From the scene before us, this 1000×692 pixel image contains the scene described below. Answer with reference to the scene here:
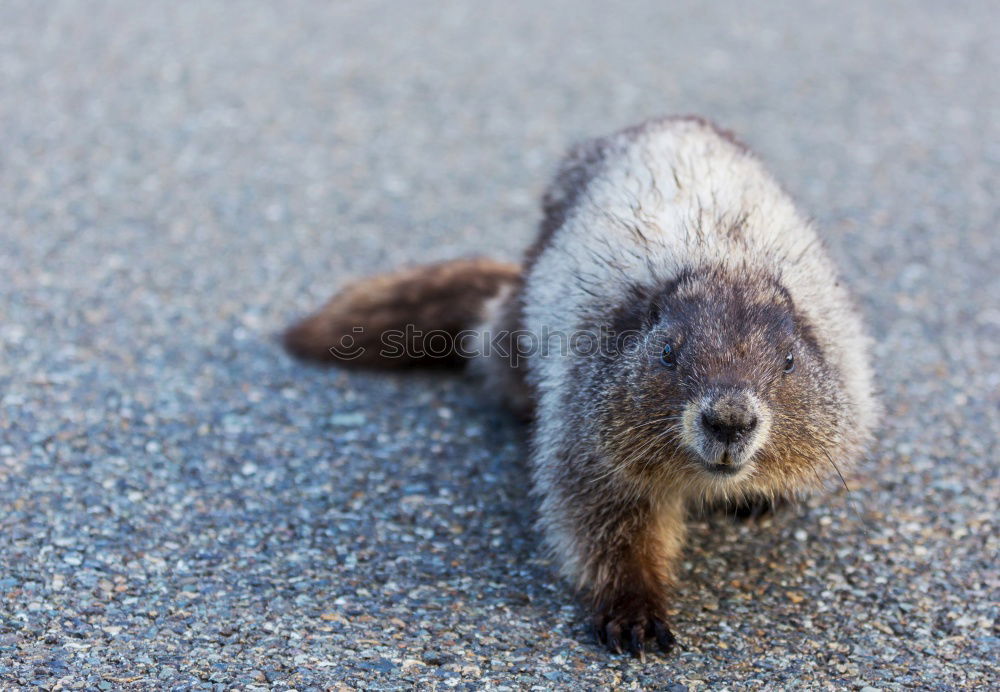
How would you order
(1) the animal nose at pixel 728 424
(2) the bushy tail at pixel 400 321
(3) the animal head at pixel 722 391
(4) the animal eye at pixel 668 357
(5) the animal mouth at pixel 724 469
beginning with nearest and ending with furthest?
1. (1) the animal nose at pixel 728 424
2. (3) the animal head at pixel 722 391
3. (5) the animal mouth at pixel 724 469
4. (4) the animal eye at pixel 668 357
5. (2) the bushy tail at pixel 400 321

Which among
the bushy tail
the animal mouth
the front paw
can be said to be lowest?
the front paw

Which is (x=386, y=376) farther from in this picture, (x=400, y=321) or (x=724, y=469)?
(x=724, y=469)

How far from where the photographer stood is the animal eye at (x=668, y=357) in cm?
507

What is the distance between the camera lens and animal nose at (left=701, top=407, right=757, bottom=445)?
4.69 meters

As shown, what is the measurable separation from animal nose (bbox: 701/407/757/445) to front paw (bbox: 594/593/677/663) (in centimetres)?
99

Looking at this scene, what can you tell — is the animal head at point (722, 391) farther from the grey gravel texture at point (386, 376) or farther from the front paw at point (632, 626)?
the grey gravel texture at point (386, 376)

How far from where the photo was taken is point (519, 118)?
37.4ft

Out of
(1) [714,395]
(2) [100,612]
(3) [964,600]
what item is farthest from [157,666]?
(3) [964,600]

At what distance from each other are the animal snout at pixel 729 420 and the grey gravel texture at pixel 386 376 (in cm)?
106

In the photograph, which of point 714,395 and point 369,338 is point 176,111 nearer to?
point 369,338

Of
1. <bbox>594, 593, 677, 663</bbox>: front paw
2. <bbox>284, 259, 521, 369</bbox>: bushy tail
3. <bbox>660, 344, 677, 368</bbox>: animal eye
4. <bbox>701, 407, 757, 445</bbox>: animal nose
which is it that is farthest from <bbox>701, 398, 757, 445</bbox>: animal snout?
<bbox>284, 259, 521, 369</bbox>: bushy tail

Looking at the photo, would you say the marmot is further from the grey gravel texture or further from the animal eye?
the grey gravel texture

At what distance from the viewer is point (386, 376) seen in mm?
7449

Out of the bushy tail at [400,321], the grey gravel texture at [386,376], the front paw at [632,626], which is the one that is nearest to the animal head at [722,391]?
the front paw at [632,626]
